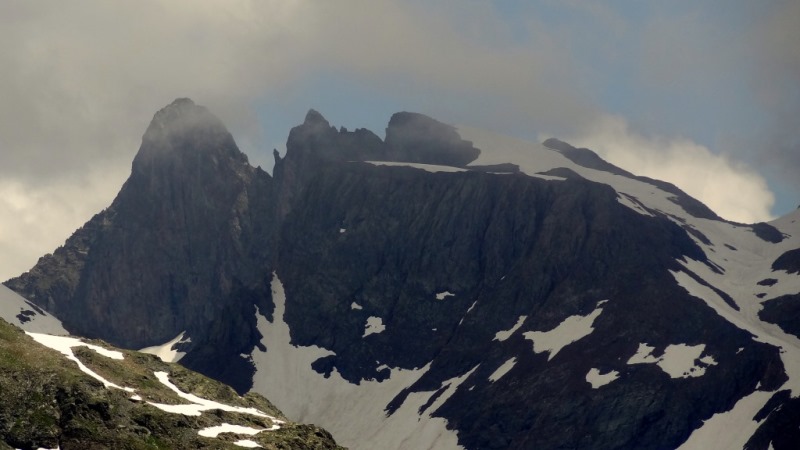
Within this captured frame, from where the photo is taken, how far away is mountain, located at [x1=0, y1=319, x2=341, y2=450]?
137 m


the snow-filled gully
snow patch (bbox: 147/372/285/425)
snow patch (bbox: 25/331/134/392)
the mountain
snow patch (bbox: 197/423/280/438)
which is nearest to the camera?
the mountain

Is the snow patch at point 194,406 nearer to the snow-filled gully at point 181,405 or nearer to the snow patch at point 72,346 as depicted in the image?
the snow-filled gully at point 181,405

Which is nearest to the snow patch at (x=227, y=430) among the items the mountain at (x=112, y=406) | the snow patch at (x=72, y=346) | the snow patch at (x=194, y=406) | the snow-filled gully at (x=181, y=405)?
the snow-filled gully at (x=181, y=405)

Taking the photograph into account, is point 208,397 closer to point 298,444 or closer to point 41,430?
point 298,444

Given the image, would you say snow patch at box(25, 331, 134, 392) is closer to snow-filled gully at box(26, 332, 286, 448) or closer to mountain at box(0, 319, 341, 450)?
A: snow-filled gully at box(26, 332, 286, 448)

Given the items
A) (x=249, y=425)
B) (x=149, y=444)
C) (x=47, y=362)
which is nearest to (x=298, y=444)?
(x=249, y=425)

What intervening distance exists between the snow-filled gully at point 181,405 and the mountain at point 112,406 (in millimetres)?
150

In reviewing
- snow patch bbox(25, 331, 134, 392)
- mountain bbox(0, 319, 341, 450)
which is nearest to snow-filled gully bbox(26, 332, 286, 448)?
snow patch bbox(25, 331, 134, 392)

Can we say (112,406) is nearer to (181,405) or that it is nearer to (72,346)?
(181,405)

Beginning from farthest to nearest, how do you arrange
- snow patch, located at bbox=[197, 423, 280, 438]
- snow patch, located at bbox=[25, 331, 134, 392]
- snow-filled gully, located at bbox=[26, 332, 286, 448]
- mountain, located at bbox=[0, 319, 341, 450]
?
snow patch, located at bbox=[25, 331, 134, 392] → snow-filled gully, located at bbox=[26, 332, 286, 448] → snow patch, located at bbox=[197, 423, 280, 438] → mountain, located at bbox=[0, 319, 341, 450]

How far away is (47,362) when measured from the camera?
149m

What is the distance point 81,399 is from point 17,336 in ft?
58.2

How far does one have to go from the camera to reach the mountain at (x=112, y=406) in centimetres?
13688

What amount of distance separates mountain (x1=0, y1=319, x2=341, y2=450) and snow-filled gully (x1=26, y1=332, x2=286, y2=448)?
15 cm
